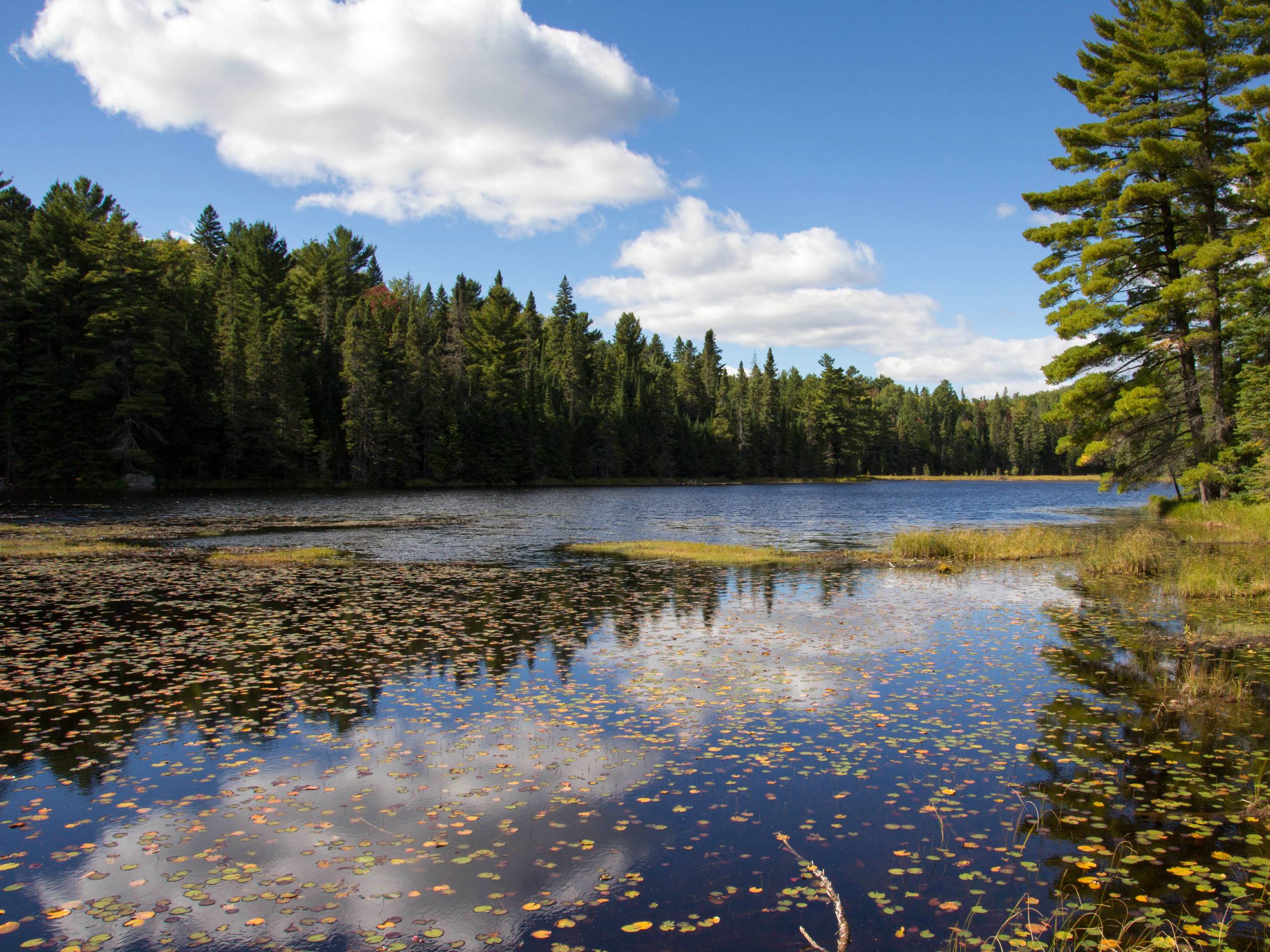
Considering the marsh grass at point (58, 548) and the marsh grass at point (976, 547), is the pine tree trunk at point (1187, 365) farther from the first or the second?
the marsh grass at point (58, 548)

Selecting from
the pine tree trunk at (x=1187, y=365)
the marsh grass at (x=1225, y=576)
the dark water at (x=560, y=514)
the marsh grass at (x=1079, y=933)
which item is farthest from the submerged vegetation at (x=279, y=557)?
the pine tree trunk at (x=1187, y=365)

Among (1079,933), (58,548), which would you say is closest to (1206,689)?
(1079,933)

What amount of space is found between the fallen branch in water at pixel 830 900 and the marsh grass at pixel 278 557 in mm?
24327

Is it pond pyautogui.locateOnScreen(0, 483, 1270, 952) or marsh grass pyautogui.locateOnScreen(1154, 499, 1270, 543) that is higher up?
marsh grass pyautogui.locateOnScreen(1154, 499, 1270, 543)

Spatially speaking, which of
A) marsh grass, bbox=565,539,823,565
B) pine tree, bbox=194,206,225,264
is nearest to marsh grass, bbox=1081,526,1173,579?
marsh grass, bbox=565,539,823,565

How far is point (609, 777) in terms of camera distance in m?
9.00

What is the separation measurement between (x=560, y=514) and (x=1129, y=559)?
39729 mm

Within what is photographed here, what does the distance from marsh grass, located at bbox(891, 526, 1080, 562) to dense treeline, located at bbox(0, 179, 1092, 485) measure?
6606 centimetres

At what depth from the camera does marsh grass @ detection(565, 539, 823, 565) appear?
2992 centimetres

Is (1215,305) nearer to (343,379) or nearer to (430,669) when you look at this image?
(430,669)

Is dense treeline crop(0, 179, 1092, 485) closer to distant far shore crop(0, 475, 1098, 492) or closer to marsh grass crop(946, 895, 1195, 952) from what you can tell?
distant far shore crop(0, 475, 1098, 492)

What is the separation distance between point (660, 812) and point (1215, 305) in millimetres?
34717

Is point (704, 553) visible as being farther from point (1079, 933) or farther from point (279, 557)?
point (1079, 933)

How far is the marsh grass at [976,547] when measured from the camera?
29.7m
